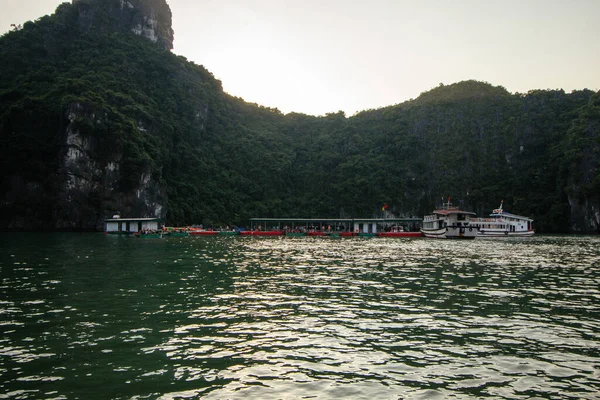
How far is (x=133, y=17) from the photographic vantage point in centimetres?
17700

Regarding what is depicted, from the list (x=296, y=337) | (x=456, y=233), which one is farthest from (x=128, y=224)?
(x=296, y=337)

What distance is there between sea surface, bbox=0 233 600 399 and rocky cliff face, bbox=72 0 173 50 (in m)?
167

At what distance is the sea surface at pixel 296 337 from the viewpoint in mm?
9164

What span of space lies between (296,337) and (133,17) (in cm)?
19473

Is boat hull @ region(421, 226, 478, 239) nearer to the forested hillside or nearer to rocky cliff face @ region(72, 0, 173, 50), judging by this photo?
the forested hillside

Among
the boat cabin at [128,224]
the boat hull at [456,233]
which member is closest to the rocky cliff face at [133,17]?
the boat cabin at [128,224]

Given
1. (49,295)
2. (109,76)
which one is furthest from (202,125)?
(49,295)

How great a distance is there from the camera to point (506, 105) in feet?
530

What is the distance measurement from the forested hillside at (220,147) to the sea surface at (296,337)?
8647 centimetres

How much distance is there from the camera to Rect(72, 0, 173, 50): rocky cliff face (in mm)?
161250

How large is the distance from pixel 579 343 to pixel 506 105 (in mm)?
169287

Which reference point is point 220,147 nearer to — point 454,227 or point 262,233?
point 262,233

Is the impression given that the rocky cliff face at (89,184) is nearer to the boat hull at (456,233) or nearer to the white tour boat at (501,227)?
the boat hull at (456,233)

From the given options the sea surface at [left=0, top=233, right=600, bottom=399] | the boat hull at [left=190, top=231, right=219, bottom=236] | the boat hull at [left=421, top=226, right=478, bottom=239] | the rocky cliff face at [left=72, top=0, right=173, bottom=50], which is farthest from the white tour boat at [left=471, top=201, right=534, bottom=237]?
the rocky cliff face at [left=72, top=0, right=173, bottom=50]
